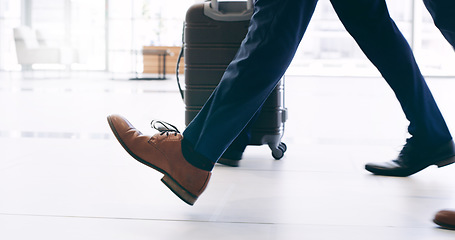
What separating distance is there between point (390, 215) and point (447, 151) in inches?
19.9

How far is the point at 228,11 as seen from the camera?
6.74ft

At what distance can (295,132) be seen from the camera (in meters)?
3.07

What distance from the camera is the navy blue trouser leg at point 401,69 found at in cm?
171

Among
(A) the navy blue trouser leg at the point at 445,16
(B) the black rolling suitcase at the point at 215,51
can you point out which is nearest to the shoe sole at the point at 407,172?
(B) the black rolling suitcase at the point at 215,51

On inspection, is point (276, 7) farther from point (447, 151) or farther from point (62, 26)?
point (62, 26)

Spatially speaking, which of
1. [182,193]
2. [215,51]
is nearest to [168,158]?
[182,193]

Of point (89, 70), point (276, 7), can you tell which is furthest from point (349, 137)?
point (89, 70)

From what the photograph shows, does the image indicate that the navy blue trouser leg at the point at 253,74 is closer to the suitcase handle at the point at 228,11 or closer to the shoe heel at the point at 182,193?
the shoe heel at the point at 182,193

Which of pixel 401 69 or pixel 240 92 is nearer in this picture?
pixel 240 92

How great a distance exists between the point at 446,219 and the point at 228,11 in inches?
44.6

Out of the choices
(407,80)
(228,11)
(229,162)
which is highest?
(228,11)

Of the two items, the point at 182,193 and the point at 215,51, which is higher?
the point at 215,51

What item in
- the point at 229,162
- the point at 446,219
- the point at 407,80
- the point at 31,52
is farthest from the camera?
the point at 31,52

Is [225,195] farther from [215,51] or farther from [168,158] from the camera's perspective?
[215,51]
